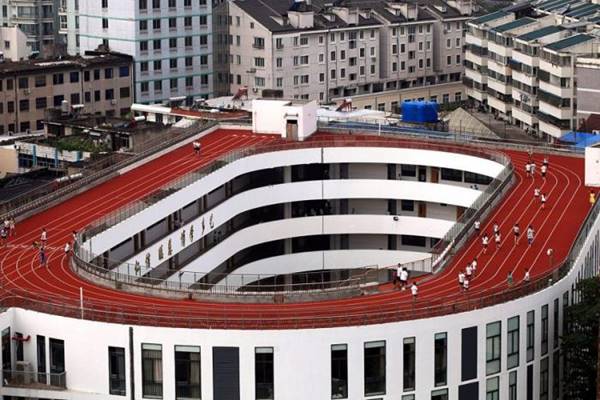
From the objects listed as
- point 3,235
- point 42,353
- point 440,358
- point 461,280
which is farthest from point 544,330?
point 3,235

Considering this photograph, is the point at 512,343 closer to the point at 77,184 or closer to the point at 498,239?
the point at 498,239

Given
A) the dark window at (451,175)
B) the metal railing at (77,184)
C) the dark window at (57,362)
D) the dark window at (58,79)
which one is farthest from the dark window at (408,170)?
the dark window at (57,362)

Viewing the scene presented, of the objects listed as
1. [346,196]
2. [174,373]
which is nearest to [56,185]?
[346,196]

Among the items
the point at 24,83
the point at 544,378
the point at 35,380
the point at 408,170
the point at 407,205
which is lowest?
the point at 544,378

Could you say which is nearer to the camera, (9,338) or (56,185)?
(9,338)

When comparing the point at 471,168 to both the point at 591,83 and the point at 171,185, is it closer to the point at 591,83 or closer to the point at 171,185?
the point at 171,185

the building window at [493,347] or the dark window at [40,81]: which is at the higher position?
the dark window at [40,81]

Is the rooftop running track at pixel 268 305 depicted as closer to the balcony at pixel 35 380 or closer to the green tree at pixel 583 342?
the green tree at pixel 583 342
